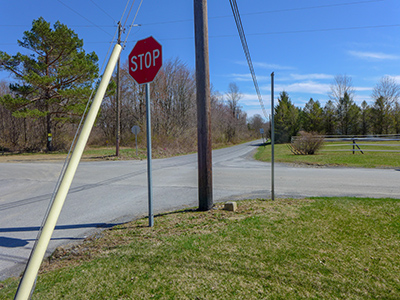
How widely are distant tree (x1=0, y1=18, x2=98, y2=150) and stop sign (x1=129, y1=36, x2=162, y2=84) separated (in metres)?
22.8

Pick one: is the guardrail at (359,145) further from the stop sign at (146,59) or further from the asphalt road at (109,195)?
the stop sign at (146,59)

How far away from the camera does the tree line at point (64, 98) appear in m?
24.4

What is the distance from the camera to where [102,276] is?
9.66 ft

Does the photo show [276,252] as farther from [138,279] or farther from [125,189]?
[125,189]

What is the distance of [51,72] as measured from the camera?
26375mm

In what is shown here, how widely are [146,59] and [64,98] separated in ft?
85.9

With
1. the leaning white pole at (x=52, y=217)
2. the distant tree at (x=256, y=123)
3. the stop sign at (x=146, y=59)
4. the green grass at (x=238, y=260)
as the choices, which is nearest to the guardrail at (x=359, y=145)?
the green grass at (x=238, y=260)

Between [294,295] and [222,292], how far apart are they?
0.65m

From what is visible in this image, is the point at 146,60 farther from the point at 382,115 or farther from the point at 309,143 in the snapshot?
the point at 382,115

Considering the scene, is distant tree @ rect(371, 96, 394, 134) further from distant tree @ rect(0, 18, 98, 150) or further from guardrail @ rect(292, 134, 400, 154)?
distant tree @ rect(0, 18, 98, 150)

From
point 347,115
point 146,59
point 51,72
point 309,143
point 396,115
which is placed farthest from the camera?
point 347,115

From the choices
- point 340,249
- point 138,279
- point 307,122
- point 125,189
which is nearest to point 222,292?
point 138,279

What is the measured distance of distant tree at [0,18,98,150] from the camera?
78.8 feet

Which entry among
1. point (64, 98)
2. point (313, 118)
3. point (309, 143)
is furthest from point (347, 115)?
point (64, 98)
